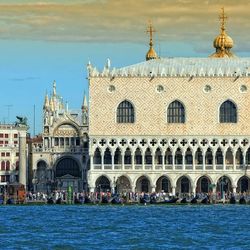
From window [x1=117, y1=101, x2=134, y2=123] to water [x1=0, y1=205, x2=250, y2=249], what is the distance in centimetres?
1057

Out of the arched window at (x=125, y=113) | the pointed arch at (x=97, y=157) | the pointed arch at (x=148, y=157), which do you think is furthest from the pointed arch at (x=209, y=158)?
the pointed arch at (x=97, y=157)

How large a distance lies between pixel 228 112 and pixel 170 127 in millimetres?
4291

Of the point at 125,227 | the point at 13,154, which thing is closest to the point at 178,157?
the point at 13,154

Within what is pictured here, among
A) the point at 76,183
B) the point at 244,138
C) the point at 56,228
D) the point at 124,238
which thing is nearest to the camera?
the point at 124,238

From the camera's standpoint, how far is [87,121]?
142m

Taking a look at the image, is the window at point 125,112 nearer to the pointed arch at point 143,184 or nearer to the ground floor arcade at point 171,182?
the ground floor arcade at point 171,182

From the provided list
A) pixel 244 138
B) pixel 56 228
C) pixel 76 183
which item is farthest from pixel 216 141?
pixel 56 228

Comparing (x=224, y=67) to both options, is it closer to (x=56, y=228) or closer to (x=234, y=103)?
(x=234, y=103)

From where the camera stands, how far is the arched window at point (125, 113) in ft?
427

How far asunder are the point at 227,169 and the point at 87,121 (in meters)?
16.2

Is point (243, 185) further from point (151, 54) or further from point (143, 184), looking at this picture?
point (151, 54)

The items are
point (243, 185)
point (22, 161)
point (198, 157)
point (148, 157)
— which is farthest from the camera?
point (22, 161)

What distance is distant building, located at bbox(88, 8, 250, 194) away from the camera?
130 m

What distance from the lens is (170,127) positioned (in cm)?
12950
